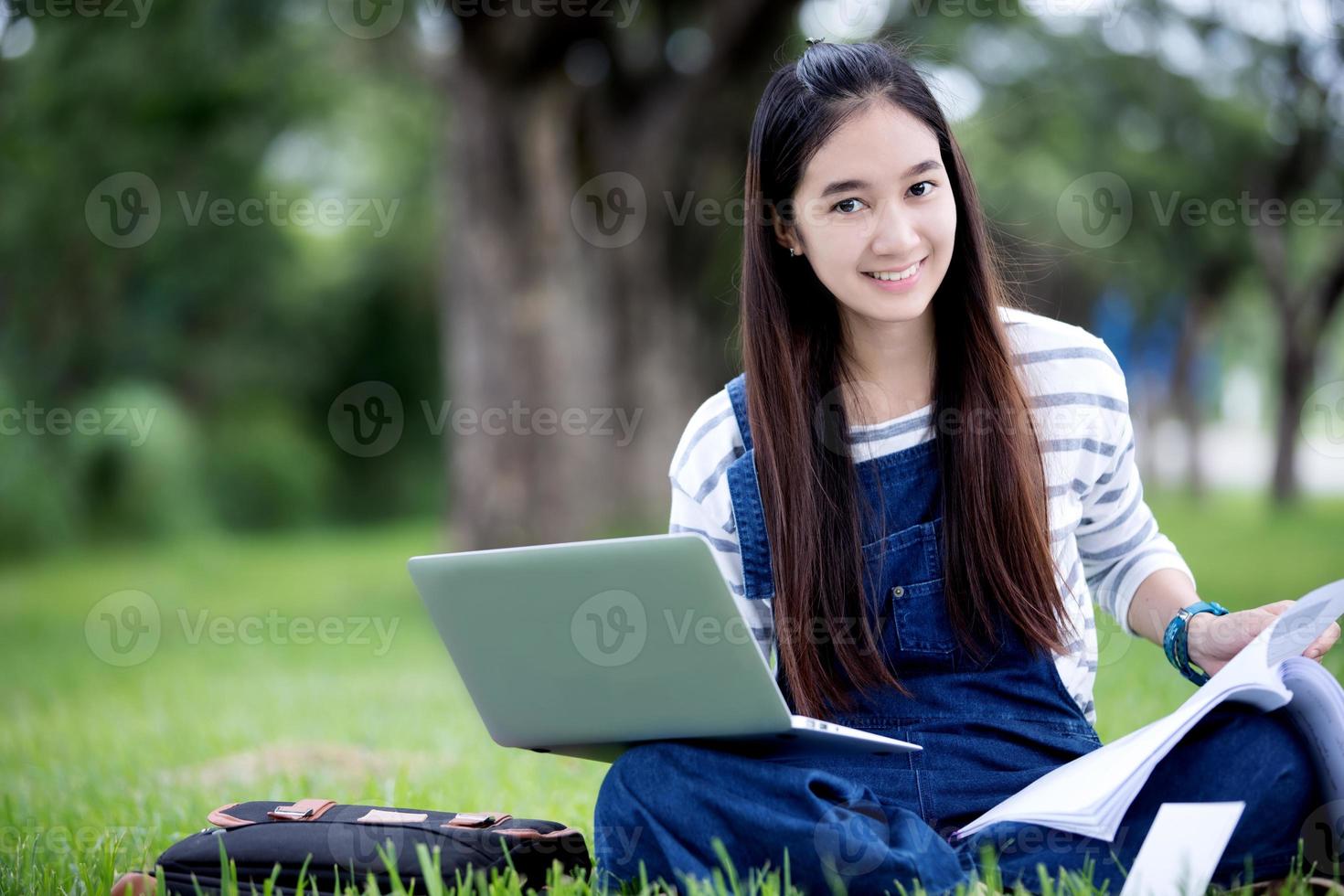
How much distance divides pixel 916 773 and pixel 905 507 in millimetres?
447

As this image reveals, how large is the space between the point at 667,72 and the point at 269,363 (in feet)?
25.7

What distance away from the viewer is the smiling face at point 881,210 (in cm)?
233

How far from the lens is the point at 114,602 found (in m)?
9.59

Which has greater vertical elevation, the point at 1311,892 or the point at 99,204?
the point at 99,204

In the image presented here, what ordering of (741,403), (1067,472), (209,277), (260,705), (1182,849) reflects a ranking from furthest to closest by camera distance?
(209,277) → (260,705) → (741,403) → (1067,472) → (1182,849)

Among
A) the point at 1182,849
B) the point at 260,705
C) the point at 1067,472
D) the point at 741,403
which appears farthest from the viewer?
the point at 260,705

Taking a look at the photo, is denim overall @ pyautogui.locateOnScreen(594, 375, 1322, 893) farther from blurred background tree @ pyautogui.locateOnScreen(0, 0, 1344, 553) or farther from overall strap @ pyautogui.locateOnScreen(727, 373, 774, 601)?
blurred background tree @ pyautogui.locateOnScreen(0, 0, 1344, 553)

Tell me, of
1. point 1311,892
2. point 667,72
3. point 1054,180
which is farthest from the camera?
point 1054,180

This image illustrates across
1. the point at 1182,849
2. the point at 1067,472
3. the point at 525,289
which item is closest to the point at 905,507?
the point at 1067,472

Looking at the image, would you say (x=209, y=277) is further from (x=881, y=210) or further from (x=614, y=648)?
(x=614, y=648)

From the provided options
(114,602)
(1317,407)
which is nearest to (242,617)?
(114,602)

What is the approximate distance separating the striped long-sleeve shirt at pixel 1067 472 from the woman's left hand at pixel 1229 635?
168mm

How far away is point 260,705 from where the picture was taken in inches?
224

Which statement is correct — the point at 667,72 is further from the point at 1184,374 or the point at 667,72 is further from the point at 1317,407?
the point at 1184,374
